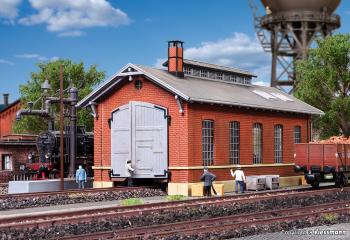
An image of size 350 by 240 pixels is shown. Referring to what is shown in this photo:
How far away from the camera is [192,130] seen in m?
27.8

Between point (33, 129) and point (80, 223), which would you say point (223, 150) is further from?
point (33, 129)

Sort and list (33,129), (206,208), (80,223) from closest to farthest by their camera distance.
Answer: (80,223) → (206,208) → (33,129)

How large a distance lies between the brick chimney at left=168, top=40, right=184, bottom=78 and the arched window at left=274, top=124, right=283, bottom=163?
21.3 ft

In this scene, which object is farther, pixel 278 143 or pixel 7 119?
pixel 7 119

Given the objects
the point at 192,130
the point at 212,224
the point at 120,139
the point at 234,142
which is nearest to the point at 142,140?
the point at 120,139

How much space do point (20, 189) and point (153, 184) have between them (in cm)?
660

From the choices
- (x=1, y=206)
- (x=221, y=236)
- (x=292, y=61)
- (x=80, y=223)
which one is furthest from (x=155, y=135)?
(x=292, y=61)

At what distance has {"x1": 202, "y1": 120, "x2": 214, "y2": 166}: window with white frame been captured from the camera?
94.3ft

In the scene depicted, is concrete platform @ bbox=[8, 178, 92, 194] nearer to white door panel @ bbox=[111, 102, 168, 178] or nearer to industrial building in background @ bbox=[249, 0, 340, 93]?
white door panel @ bbox=[111, 102, 168, 178]

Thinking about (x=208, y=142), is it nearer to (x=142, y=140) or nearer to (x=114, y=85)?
(x=142, y=140)

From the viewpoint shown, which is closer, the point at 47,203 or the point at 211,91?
the point at 47,203

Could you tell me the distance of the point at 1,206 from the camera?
2309 centimetres

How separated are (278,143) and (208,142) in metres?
6.63

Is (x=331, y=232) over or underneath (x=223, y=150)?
underneath
